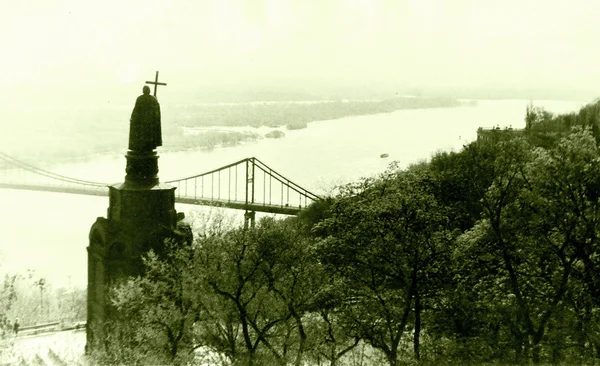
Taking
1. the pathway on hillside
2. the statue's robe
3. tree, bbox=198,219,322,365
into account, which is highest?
the statue's robe

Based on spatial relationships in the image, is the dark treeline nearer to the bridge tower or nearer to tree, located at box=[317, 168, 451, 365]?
tree, located at box=[317, 168, 451, 365]

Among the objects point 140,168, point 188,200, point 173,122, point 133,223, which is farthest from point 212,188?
point 133,223

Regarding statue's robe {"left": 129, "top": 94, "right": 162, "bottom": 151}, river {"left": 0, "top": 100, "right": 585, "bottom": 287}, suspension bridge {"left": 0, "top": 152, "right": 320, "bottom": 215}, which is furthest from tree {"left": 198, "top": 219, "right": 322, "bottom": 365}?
suspension bridge {"left": 0, "top": 152, "right": 320, "bottom": 215}

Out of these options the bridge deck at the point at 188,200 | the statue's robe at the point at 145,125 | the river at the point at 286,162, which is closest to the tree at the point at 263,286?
the statue's robe at the point at 145,125

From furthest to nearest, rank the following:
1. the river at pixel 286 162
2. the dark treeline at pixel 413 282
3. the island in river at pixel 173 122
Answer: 1. the island in river at pixel 173 122
2. the river at pixel 286 162
3. the dark treeline at pixel 413 282

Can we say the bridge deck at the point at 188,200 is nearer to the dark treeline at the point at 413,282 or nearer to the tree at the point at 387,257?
the dark treeline at the point at 413,282

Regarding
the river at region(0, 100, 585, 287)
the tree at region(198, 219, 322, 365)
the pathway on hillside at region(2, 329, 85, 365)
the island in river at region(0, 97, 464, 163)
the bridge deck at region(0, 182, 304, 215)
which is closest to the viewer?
the tree at region(198, 219, 322, 365)

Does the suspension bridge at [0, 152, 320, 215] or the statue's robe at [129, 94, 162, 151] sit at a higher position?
the statue's robe at [129, 94, 162, 151]
